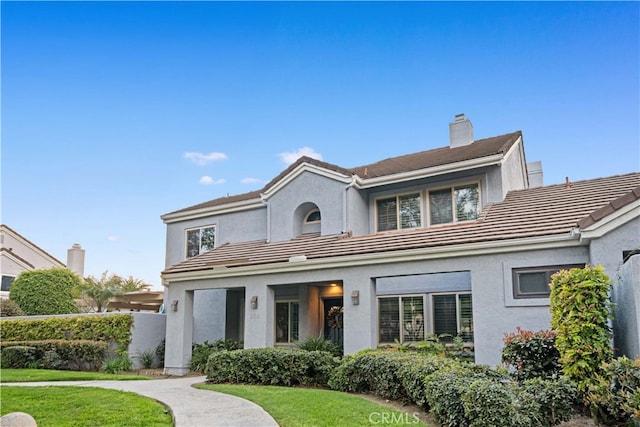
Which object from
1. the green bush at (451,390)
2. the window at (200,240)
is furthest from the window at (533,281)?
the window at (200,240)

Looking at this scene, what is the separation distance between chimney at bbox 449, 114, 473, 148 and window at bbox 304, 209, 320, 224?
6.08 meters

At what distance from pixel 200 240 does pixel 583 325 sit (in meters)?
17.7

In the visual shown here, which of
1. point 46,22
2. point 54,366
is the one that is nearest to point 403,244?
point 46,22

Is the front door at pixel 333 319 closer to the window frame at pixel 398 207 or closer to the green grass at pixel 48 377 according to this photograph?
the window frame at pixel 398 207

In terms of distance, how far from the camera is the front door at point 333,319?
64.9 ft

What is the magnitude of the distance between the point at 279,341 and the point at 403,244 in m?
8.01

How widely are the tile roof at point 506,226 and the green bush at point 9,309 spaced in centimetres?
1396

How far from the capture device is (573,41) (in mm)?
16469

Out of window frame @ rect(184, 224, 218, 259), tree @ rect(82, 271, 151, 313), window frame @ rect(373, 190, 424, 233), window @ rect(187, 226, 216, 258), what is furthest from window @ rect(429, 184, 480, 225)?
tree @ rect(82, 271, 151, 313)

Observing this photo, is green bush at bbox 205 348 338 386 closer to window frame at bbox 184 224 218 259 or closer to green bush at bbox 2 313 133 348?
green bush at bbox 2 313 133 348

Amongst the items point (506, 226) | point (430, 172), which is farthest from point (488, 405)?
point (430, 172)

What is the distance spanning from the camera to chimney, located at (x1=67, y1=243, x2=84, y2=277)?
130ft

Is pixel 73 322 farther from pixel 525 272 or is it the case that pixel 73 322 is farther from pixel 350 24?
pixel 525 272

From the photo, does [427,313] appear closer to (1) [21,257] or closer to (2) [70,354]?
(2) [70,354]
